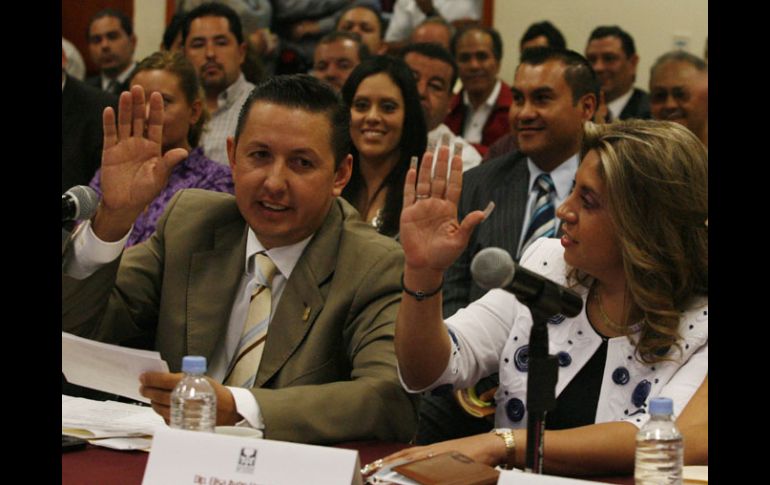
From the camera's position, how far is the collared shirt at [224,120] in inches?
198

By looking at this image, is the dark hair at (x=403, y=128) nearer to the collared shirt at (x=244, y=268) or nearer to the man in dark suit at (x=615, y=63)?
the collared shirt at (x=244, y=268)

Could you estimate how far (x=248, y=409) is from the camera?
6.50 feet

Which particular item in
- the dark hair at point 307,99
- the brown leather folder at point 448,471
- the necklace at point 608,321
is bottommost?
the brown leather folder at point 448,471

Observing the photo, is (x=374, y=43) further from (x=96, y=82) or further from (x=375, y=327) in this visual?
(x=375, y=327)

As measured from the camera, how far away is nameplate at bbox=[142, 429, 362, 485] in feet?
4.63

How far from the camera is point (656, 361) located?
2102mm

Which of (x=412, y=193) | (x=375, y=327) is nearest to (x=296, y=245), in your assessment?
(x=375, y=327)

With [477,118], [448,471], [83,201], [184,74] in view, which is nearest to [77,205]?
[83,201]

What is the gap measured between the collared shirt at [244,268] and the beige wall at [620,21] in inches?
203

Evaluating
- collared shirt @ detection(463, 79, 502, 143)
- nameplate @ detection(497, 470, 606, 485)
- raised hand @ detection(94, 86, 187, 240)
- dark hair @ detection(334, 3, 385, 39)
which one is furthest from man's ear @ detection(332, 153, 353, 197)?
dark hair @ detection(334, 3, 385, 39)

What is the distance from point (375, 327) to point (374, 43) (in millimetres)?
4839

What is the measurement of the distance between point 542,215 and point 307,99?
4.94ft

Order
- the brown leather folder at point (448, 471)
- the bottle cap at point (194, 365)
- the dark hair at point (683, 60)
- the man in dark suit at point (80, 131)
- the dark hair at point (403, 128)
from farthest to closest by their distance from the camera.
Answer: the dark hair at point (683, 60)
the man in dark suit at point (80, 131)
the dark hair at point (403, 128)
the bottle cap at point (194, 365)
the brown leather folder at point (448, 471)

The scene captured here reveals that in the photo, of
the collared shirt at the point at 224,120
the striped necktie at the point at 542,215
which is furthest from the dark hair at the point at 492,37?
the striped necktie at the point at 542,215
